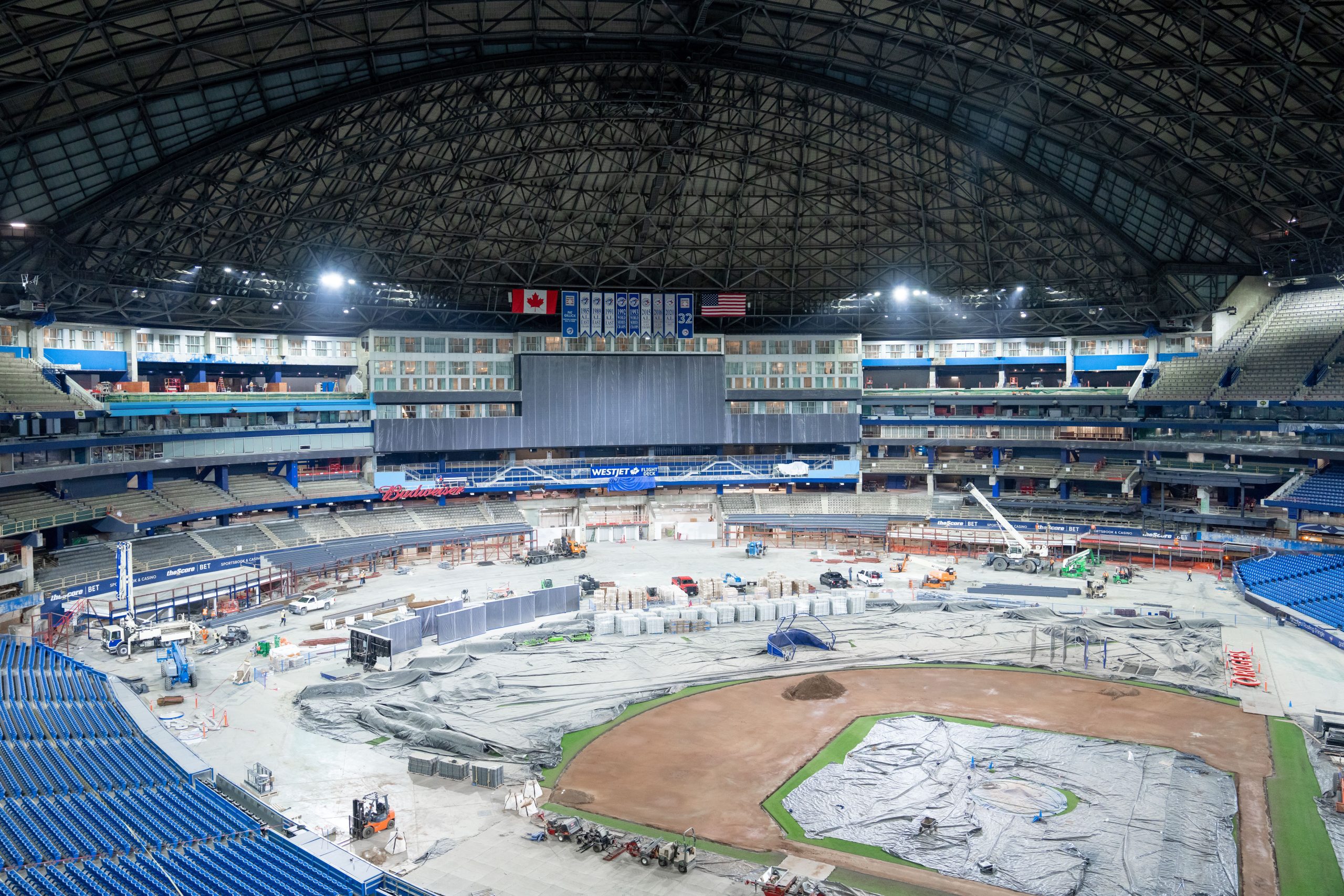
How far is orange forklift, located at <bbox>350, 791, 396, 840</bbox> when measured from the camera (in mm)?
28000

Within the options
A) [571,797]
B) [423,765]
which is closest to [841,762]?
[571,797]

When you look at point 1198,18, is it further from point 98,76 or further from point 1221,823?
point 98,76

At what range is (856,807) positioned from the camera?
1203 inches

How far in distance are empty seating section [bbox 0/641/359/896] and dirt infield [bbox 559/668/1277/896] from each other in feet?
35.1

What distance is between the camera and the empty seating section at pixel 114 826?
22.1 meters

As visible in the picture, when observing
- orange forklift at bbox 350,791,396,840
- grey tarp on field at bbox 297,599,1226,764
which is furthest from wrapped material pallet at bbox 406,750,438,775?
orange forklift at bbox 350,791,396,840

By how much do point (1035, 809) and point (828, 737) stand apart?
890 cm

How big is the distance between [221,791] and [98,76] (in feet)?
111

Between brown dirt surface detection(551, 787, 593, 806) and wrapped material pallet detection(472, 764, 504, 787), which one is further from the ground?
wrapped material pallet detection(472, 764, 504, 787)

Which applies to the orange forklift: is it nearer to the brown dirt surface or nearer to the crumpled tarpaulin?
the brown dirt surface

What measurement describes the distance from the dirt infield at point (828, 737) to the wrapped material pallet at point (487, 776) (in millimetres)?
2314

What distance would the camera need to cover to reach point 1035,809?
98.6ft

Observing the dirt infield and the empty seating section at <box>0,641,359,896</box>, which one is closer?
the empty seating section at <box>0,641,359,896</box>

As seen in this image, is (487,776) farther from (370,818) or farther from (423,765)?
(370,818)
